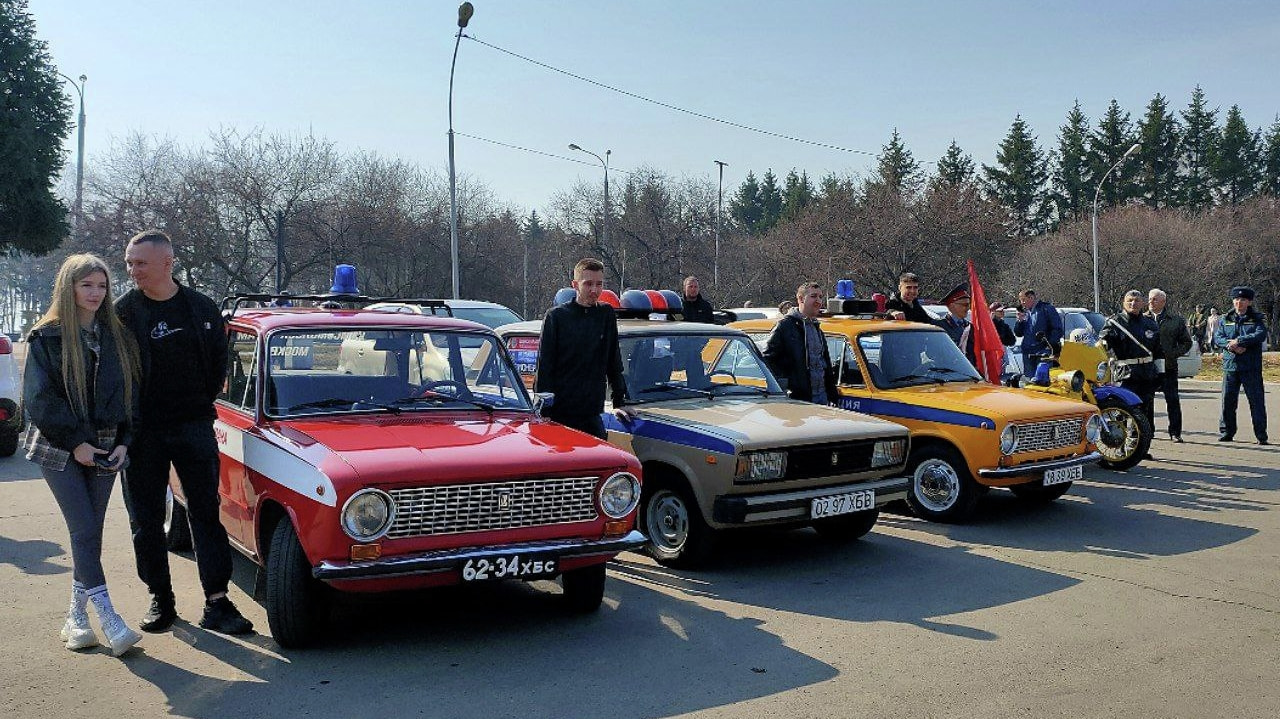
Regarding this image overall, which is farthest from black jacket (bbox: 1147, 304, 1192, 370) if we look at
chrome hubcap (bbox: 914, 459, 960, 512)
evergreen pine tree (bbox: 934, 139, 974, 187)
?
evergreen pine tree (bbox: 934, 139, 974, 187)

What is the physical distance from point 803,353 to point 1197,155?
244 feet

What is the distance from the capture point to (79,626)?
5.45 metres

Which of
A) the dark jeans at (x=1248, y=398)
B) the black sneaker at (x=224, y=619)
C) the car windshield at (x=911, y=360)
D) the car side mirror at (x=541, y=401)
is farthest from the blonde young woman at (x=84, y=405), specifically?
the dark jeans at (x=1248, y=398)

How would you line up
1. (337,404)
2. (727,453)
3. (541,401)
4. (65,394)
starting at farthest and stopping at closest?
(727,453)
(541,401)
(337,404)
(65,394)

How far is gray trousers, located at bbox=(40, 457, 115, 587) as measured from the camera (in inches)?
207

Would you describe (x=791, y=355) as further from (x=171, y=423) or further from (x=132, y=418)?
(x=132, y=418)

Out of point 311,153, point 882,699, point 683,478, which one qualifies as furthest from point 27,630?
point 311,153

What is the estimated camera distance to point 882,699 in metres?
4.73

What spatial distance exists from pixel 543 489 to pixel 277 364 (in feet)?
6.38

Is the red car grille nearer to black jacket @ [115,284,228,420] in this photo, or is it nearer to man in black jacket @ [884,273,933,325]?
black jacket @ [115,284,228,420]

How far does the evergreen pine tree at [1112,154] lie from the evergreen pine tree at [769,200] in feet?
103

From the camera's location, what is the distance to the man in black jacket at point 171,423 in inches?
219

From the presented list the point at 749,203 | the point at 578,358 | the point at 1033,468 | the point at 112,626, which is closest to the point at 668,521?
the point at 578,358

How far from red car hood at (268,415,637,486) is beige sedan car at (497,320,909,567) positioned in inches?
49.1
